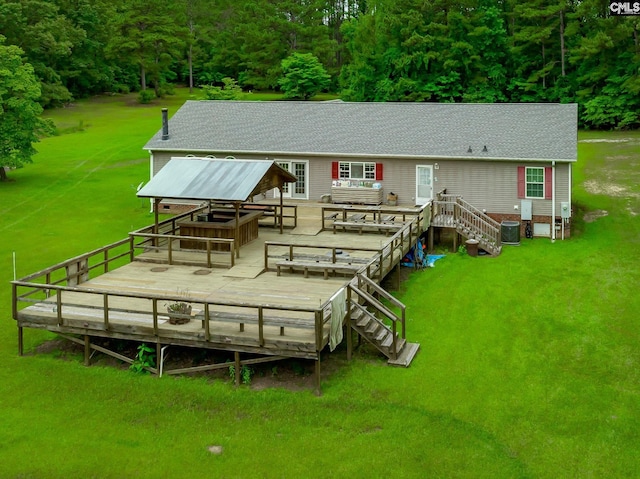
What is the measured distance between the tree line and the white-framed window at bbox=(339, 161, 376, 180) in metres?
30.1

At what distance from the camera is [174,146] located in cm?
3192

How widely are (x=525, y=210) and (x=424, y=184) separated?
3.78 meters

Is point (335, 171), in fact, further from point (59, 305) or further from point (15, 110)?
point (15, 110)

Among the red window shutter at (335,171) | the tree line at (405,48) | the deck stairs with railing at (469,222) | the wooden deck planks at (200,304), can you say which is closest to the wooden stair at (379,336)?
the wooden deck planks at (200,304)

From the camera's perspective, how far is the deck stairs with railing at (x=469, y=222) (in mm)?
26031

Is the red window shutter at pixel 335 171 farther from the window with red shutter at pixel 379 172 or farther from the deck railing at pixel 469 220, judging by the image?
the deck railing at pixel 469 220

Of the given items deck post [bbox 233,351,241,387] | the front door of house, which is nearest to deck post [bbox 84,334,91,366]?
deck post [bbox 233,351,241,387]

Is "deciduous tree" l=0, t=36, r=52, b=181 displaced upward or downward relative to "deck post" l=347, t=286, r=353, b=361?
upward

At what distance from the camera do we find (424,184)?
29.2 metres

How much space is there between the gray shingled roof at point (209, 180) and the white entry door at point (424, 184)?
7171mm

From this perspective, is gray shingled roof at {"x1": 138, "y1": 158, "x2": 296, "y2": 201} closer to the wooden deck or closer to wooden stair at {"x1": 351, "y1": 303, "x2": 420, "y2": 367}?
the wooden deck

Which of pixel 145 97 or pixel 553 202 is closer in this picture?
pixel 553 202

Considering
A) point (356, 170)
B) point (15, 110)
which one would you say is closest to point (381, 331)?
point (356, 170)

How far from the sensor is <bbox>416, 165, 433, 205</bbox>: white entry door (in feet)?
95.5
